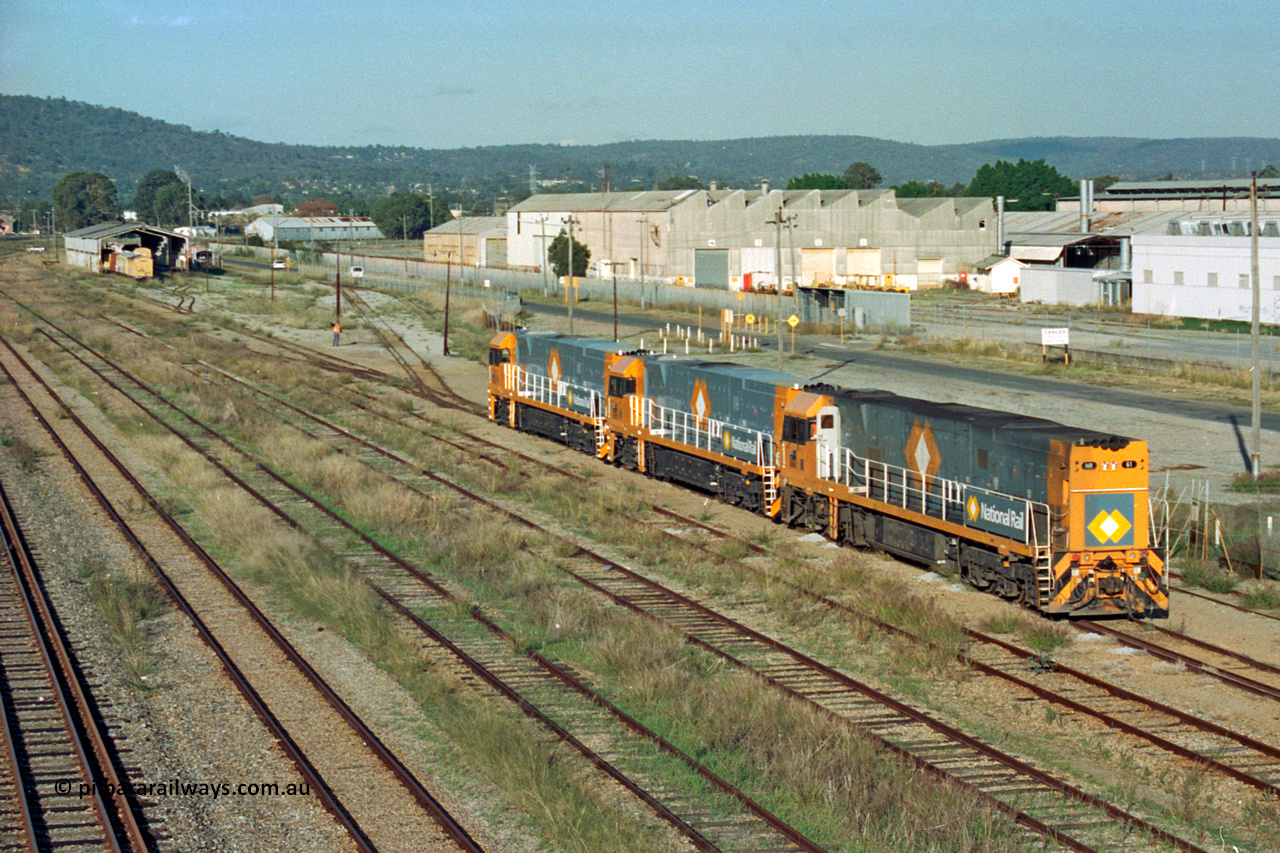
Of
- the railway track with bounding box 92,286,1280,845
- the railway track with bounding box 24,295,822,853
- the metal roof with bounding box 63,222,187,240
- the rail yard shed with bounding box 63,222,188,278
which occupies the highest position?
the metal roof with bounding box 63,222,187,240

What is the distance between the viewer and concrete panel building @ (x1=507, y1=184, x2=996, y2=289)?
4257 inches

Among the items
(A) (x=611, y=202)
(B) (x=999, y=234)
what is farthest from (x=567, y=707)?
(A) (x=611, y=202)

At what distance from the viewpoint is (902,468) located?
25953 mm

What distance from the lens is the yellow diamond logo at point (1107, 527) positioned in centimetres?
2131

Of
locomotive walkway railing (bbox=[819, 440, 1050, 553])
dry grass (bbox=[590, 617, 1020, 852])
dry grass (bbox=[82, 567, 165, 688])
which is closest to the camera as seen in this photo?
dry grass (bbox=[590, 617, 1020, 852])

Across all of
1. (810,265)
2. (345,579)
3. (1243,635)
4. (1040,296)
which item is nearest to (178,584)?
(345,579)

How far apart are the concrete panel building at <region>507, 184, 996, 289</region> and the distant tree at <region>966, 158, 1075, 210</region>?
56.2 meters

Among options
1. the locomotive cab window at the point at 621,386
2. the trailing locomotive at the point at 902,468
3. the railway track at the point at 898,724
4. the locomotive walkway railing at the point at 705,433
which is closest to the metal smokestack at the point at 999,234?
the trailing locomotive at the point at 902,468

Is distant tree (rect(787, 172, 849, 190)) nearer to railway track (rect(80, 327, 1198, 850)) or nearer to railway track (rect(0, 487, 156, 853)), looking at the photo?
railway track (rect(80, 327, 1198, 850))

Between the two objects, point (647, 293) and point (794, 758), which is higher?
point (647, 293)

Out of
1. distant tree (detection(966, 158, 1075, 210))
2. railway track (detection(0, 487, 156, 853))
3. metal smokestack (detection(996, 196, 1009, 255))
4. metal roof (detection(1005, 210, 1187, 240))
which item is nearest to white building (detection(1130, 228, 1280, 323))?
metal roof (detection(1005, 210, 1187, 240))

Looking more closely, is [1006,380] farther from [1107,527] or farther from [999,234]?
[999,234]

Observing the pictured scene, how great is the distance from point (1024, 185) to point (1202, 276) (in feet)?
326

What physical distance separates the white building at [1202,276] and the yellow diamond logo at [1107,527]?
175 feet
